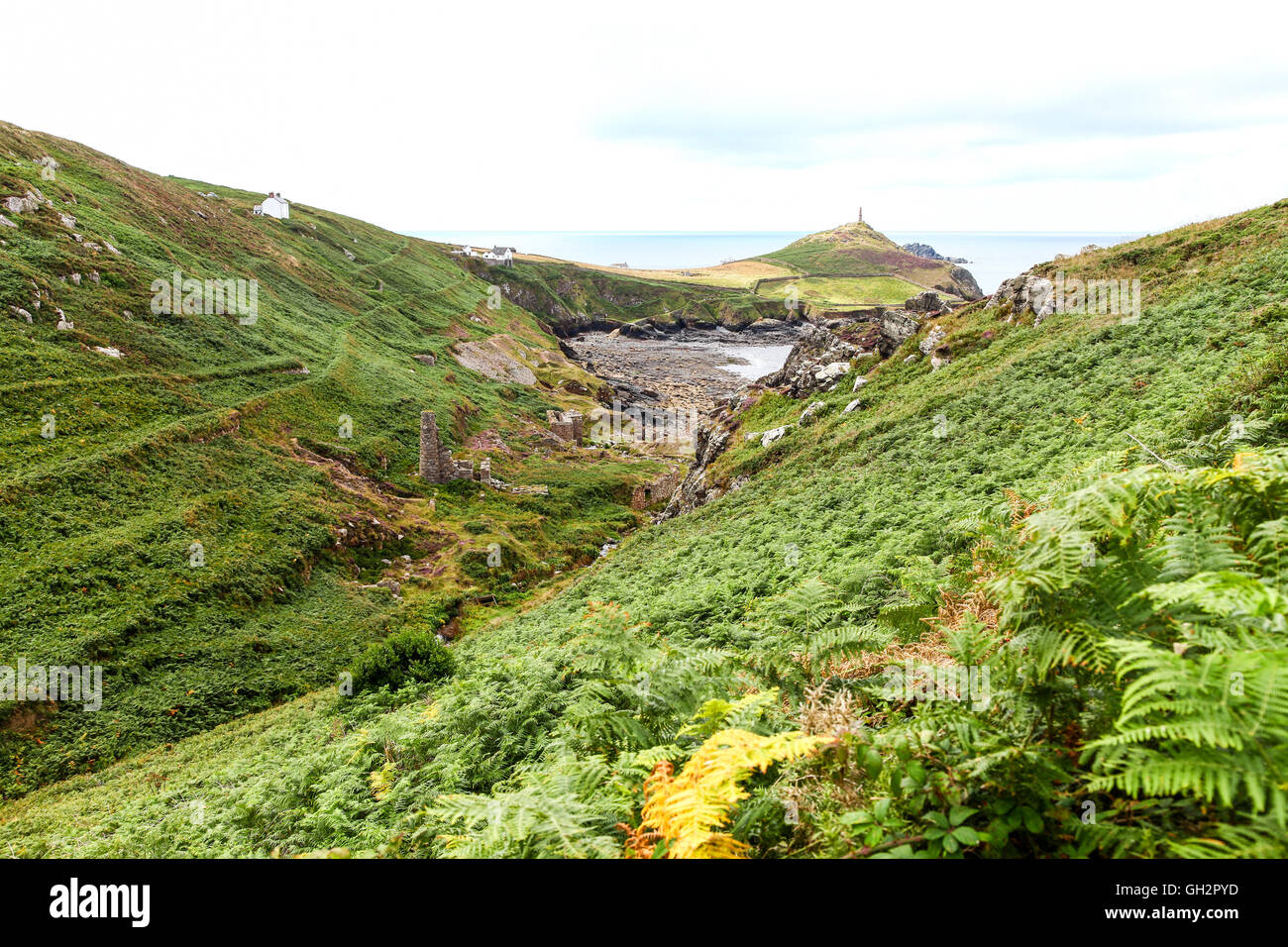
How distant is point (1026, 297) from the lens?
1228 inches

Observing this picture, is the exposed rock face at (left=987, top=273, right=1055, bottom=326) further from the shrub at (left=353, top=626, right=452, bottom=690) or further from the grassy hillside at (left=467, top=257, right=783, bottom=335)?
the grassy hillside at (left=467, top=257, right=783, bottom=335)

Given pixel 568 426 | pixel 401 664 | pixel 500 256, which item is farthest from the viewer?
pixel 500 256

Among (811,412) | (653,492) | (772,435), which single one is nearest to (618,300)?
(653,492)

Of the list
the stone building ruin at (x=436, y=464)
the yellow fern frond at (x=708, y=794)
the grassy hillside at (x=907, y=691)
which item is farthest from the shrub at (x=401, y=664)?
the stone building ruin at (x=436, y=464)

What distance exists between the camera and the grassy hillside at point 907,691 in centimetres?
297

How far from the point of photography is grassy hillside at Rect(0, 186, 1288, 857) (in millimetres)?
2971

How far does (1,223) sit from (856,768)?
197 ft

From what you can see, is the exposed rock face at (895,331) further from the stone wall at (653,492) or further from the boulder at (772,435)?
the stone wall at (653,492)

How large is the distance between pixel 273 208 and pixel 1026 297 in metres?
102

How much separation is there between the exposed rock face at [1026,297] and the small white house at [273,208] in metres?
97.3

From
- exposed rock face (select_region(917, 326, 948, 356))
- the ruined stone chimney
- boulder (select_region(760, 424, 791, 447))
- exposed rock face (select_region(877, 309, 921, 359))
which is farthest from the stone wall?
exposed rock face (select_region(917, 326, 948, 356))

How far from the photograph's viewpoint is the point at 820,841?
359 cm

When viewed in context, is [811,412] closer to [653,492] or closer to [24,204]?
[653,492]
